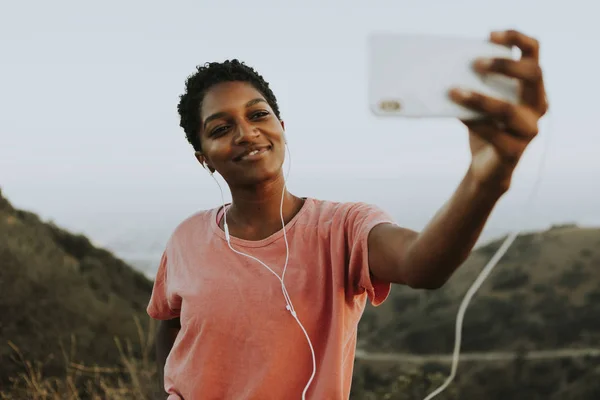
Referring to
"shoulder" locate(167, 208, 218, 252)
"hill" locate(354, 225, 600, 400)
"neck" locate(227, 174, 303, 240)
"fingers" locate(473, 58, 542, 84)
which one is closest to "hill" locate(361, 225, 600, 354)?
"hill" locate(354, 225, 600, 400)

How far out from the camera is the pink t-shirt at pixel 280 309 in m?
1.52

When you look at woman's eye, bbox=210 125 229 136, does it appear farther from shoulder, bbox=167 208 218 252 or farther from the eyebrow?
shoulder, bbox=167 208 218 252

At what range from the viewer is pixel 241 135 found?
5.47ft

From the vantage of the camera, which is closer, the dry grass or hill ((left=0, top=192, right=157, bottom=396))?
the dry grass

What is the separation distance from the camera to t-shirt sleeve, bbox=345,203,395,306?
1.39m

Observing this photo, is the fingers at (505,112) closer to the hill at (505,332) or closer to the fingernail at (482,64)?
the fingernail at (482,64)

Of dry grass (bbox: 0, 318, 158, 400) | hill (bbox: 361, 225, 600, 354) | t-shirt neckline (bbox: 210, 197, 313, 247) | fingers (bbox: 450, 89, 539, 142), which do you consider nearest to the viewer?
fingers (bbox: 450, 89, 539, 142)

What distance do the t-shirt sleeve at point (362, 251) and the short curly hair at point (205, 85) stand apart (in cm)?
53

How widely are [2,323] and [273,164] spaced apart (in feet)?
9.71

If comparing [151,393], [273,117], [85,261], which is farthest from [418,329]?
[273,117]

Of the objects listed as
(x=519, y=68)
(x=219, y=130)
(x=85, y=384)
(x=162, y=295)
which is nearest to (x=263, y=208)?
(x=219, y=130)

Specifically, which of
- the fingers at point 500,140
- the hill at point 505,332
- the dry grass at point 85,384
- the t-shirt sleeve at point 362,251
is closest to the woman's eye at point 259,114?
the t-shirt sleeve at point 362,251

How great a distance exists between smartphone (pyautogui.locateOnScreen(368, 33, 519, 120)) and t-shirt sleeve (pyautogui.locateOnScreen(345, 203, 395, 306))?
1.40 ft

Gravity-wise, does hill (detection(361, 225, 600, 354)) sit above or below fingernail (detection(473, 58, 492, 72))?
below
